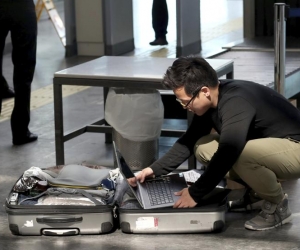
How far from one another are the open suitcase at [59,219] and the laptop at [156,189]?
0.16m

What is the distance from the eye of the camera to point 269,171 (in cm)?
335

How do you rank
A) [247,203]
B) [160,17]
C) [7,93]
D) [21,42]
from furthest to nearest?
[160,17], [7,93], [21,42], [247,203]

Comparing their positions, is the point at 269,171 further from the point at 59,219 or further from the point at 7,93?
the point at 7,93

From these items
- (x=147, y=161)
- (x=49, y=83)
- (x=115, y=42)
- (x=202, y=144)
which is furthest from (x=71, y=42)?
(x=202, y=144)

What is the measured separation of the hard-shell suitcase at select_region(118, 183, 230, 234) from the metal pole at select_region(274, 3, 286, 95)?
1.51 metres

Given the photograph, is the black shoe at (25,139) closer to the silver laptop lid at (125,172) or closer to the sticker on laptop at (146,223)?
the silver laptop lid at (125,172)

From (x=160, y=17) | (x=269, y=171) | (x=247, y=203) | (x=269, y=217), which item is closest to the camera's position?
(x=269, y=171)

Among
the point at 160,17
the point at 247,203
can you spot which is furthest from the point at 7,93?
the point at 247,203

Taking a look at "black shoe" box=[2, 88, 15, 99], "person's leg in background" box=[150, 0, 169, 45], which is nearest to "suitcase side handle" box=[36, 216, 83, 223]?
"black shoe" box=[2, 88, 15, 99]

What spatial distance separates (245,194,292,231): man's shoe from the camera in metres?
3.45

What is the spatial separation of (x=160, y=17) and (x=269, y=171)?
17.2ft

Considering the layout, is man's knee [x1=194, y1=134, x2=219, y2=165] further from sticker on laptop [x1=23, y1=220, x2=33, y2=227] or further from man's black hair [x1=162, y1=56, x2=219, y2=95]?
sticker on laptop [x1=23, y1=220, x2=33, y2=227]

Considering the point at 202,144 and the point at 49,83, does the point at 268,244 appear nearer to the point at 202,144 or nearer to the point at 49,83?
the point at 202,144

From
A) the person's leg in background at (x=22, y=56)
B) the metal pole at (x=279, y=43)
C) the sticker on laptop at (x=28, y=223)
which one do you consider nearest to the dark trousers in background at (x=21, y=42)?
the person's leg in background at (x=22, y=56)
